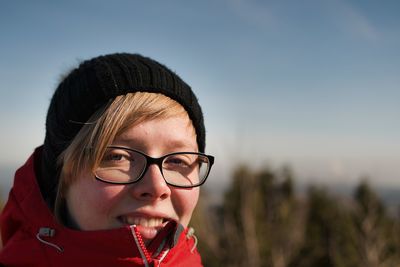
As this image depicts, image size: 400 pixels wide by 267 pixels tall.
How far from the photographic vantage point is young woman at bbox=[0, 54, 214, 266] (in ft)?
4.28

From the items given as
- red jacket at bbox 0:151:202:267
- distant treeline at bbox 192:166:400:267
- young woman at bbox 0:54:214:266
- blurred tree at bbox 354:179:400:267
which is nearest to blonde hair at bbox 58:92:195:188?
young woman at bbox 0:54:214:266

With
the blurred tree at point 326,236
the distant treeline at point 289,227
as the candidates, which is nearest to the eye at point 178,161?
the distant treeline at point 289,227

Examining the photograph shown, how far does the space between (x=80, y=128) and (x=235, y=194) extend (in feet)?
53.1

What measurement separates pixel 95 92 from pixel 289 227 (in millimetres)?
17317

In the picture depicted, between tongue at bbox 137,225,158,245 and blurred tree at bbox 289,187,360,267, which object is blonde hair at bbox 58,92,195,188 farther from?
blurred tree at bbox 289,187,360,267

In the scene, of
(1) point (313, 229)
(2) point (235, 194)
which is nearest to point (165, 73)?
(2) point (235, 194)

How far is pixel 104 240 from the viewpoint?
129 centimetres

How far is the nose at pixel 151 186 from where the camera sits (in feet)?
4.29

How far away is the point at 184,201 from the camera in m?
1.44

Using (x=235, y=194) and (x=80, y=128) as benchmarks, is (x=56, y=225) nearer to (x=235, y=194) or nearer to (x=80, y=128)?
(x=80, y=128)

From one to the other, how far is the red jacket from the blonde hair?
15 cm

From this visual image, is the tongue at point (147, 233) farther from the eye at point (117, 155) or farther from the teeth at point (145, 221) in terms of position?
the eye at point (117, 155)

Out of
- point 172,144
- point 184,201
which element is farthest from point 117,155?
point 184,201

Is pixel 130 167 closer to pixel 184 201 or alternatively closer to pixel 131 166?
pixel 131 166
